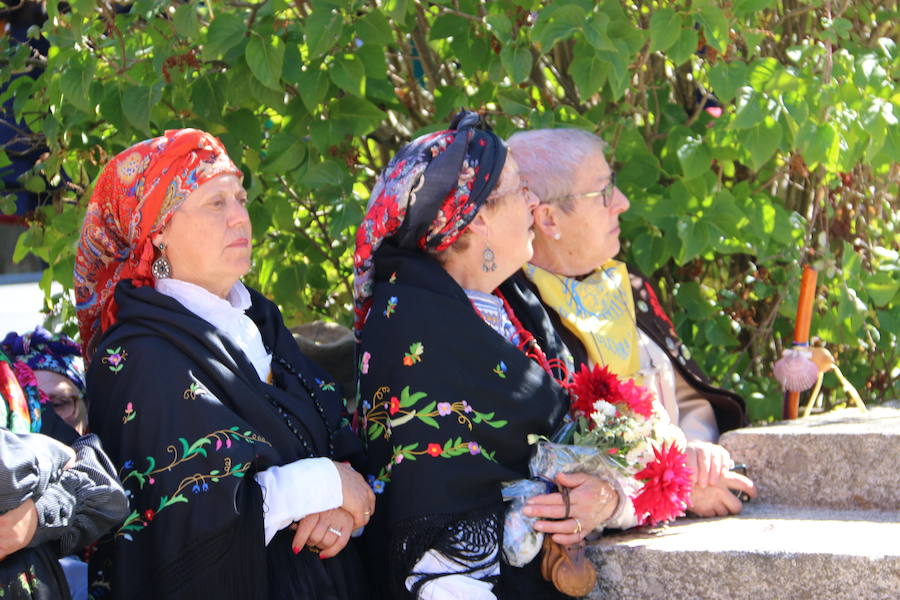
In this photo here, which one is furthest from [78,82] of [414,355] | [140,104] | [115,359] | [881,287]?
[881,287]

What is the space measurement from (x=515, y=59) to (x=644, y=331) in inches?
35.6

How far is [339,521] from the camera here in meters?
2.64

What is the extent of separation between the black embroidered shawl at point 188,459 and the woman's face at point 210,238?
123 mm

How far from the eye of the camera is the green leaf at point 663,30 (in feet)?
10.8

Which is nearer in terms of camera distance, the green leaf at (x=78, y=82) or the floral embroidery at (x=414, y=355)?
the floral embroidery at (x=414, y=355)

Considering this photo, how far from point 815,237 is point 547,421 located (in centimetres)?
186

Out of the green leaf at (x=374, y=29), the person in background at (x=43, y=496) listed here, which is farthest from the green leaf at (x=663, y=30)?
the person in background at (x=43, y=496)

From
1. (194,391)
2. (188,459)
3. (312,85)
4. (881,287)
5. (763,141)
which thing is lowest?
(881,287)

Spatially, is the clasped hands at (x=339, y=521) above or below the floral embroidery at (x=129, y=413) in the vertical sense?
below

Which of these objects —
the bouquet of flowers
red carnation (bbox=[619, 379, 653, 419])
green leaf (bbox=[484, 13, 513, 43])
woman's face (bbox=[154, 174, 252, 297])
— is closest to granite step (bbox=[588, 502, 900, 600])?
the bouquet of flowers

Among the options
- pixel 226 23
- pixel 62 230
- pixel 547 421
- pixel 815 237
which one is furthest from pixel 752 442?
pixel 62 230

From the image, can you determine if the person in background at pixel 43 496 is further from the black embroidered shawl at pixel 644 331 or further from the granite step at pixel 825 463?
the granite step at pixel 825 463

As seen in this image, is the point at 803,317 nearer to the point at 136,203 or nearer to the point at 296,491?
the point at 296,491

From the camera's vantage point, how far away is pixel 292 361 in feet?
9.67
